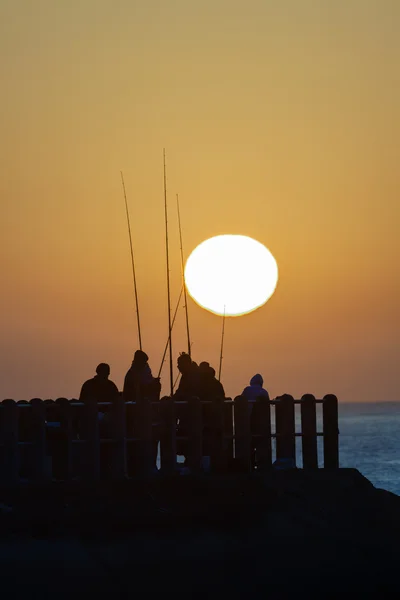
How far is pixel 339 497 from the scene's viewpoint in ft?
60.7

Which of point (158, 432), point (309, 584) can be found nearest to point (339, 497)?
point (158, 432)

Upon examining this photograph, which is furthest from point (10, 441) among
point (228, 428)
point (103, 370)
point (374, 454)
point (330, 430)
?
point (374, 454)

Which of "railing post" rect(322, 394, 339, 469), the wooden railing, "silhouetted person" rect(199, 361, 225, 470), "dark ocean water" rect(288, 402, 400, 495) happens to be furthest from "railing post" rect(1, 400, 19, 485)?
"dark ocean water" rect(288, 402, 400, 495)

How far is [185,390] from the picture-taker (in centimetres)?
1989

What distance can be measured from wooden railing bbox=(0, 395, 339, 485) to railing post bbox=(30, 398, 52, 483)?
0.01m

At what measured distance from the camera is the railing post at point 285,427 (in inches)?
776

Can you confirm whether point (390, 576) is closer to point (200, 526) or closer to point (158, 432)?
point (200, 526)

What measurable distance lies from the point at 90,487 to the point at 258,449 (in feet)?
11.9

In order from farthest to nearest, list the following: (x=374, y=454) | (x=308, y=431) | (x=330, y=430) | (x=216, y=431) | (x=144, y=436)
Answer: (x=374, y=454) < (x=330, y=430) < (x=308, y=431) < (x=216, y=431) < (x=144, y=436)

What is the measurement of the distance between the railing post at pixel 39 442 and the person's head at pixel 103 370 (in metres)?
1.71

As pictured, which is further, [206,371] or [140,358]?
[206,371]

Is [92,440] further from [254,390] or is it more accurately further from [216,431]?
[254,390]

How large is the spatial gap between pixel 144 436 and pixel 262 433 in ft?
7.02

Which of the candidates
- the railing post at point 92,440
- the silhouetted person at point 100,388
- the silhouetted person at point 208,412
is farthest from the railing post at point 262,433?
the railing post at point 92,440
